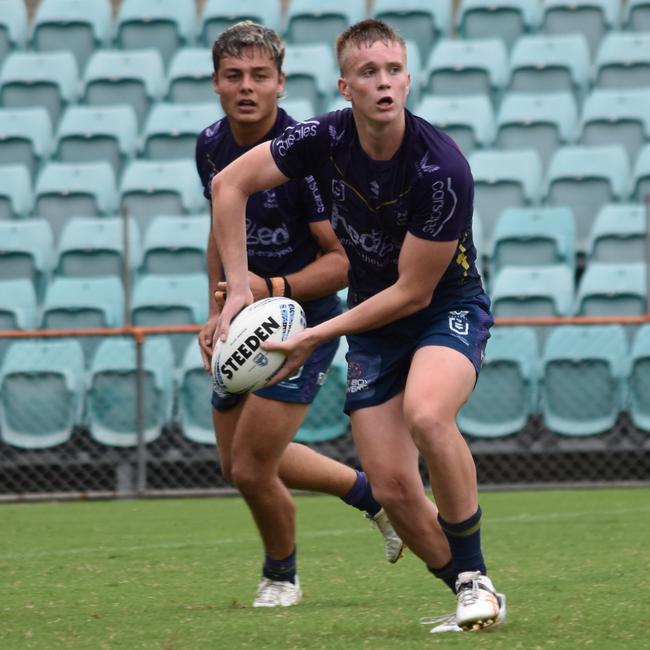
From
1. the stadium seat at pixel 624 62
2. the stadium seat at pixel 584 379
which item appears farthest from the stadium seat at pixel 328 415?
the stadium seat at pixel 624 62

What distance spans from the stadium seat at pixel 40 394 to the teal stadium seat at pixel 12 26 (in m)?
5.69

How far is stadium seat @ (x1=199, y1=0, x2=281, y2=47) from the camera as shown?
15086 mm

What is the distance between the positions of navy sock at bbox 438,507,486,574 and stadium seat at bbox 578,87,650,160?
339 inches

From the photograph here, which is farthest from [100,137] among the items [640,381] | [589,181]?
[640,381]

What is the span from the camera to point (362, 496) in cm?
629

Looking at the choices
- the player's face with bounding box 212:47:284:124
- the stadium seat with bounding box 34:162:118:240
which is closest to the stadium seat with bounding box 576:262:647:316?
the stadium seat with bounding box 34:162:118:240

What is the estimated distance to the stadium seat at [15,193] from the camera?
12.8 meters

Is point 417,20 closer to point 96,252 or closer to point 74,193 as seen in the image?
point 74,193

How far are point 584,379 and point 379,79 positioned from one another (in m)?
6.25

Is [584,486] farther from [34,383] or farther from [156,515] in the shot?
[34,383]

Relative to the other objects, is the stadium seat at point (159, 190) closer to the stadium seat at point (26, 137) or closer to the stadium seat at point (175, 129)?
the stadium seat at point (175, 129)

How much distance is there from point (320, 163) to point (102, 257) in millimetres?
7213

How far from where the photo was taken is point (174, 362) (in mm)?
10836

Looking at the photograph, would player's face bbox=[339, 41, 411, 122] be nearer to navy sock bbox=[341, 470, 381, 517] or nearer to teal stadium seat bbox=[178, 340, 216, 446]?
navy sock bbox=[341, 470, 381, 517]
